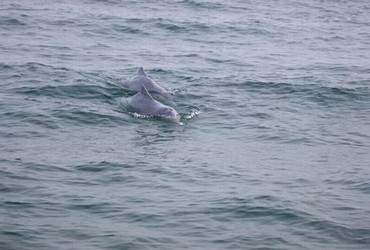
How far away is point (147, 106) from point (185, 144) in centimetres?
317

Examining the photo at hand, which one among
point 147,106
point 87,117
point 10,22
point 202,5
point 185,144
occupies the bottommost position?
point 185,144

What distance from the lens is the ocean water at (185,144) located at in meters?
11.2

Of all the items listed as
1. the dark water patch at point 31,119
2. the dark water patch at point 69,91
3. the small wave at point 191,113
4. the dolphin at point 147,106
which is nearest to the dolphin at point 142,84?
the dark water patch at point 69,91

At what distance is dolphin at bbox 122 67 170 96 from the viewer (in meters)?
21.2

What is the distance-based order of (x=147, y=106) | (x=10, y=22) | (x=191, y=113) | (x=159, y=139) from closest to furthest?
(x=159, y=139) → (x=147, y=106) → (x=191, y=113) → (x=10, y=22)

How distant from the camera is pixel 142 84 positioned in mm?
20656

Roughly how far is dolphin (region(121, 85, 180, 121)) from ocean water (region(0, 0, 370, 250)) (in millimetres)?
365

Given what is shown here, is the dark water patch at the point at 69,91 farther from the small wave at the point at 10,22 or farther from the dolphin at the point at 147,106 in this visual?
the small wave at the point at 10,22

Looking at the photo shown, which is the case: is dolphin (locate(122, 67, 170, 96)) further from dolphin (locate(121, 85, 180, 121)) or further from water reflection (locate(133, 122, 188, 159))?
water reflection (locate(133, 122, 188, 159))

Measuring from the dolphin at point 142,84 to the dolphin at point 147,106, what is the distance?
1.16 metres

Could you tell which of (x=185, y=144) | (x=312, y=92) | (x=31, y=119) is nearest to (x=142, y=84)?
(x=31, y=119)

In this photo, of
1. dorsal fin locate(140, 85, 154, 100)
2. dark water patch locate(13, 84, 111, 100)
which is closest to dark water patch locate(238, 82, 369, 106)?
dorsal fin locate(140, 85, 154, 100)

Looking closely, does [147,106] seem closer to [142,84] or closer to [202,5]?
[142,84]

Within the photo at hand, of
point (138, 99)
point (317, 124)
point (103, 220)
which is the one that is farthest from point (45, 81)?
point (103, 220)
